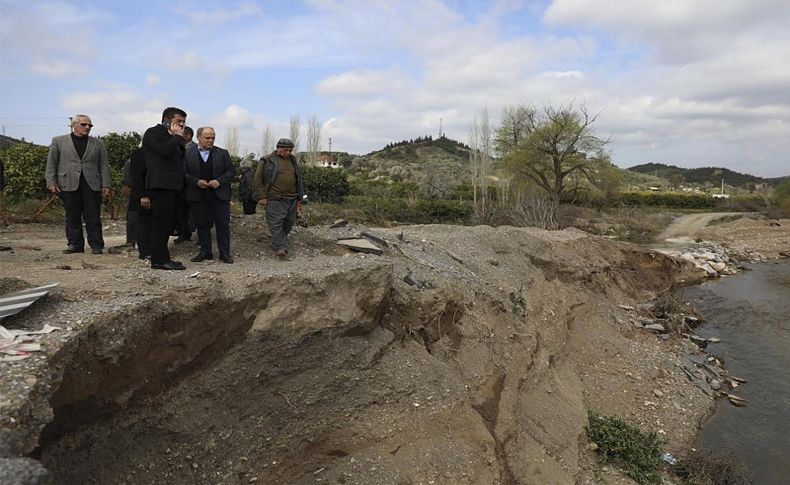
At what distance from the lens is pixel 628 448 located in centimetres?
683

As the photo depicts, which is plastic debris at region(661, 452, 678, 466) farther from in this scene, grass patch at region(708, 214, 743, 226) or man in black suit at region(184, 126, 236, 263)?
grass patch at region(708, 214, 743, 226)

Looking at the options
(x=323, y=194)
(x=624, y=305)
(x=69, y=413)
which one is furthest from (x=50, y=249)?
(x=323, y=194)

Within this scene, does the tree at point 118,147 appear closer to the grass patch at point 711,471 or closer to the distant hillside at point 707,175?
the grass patch at point 711,471

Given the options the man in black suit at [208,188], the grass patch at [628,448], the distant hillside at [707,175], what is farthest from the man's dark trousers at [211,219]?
the distant hillside at [707,175]

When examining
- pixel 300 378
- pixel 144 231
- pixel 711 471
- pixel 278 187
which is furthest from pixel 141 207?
pixel 711 471

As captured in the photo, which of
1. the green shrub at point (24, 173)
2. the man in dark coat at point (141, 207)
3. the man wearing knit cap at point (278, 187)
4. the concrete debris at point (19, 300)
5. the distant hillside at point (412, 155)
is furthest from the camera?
the distant hillside at point (412, 155)

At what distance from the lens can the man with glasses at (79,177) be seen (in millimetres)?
6070

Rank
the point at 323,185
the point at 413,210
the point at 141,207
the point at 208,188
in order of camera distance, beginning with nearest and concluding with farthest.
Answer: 1. the point at 141,207
2. the point at 208,188
3. the point at 413,210
4. the point at 323,185

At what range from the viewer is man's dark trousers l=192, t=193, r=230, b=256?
6008 millimetres

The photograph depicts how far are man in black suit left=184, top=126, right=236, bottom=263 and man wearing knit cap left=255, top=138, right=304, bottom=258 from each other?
508mm

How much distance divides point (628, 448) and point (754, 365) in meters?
5.53

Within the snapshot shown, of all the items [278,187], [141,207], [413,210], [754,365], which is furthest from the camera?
[413,210]

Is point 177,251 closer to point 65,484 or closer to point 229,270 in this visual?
point 229,270

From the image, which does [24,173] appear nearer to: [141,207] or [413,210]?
A: [141,207]
